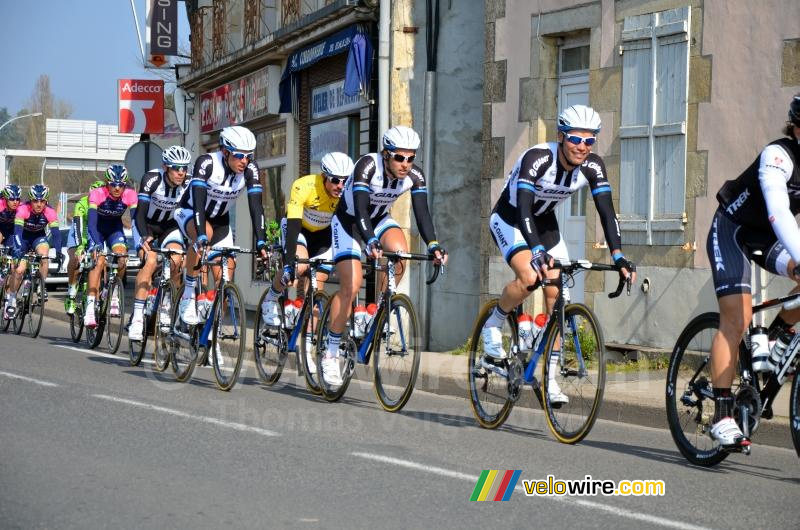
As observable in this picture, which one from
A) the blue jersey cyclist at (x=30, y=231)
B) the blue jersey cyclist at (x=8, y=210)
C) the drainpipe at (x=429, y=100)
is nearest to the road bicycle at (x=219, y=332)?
the drainpipe at (x=429, y=100)

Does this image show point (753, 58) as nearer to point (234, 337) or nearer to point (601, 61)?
point (601, 61)

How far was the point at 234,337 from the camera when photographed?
10867 mm

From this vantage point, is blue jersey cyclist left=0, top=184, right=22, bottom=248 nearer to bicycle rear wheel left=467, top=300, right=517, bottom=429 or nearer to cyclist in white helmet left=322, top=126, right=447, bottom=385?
cyclist in white helmet left=322, top=126, right=447, bottom=385

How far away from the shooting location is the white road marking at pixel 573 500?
5840 millimetres

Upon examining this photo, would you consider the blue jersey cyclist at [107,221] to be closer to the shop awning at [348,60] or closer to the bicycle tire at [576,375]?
the shop awning at [348,60]

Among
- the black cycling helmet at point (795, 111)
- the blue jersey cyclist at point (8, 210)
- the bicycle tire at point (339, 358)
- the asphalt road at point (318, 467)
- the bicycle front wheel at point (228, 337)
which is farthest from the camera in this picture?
the blue jersey cyclist at point (8, 210)

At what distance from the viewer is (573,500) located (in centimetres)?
643

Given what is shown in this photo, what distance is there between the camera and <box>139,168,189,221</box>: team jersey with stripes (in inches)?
539

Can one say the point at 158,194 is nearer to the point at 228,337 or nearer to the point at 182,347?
the point at 182,347

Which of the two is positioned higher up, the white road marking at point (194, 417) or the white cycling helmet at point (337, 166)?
the white cycling helmet at point (337, 166)

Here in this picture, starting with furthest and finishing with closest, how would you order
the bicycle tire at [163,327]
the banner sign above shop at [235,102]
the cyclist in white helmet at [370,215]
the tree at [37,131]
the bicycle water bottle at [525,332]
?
the tree at [37,131], the banner sign above shop at [235,102], the bicycle tire at [163,327], the cyclist in white helmet at [370,215], the bicycle water bottle at [525,332]

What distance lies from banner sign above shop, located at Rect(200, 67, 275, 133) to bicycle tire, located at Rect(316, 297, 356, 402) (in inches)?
538

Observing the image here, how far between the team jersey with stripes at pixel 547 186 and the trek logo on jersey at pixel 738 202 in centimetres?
123

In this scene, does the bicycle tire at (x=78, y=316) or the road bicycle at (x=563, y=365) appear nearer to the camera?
the road bicycle at (x=563, y=365)
